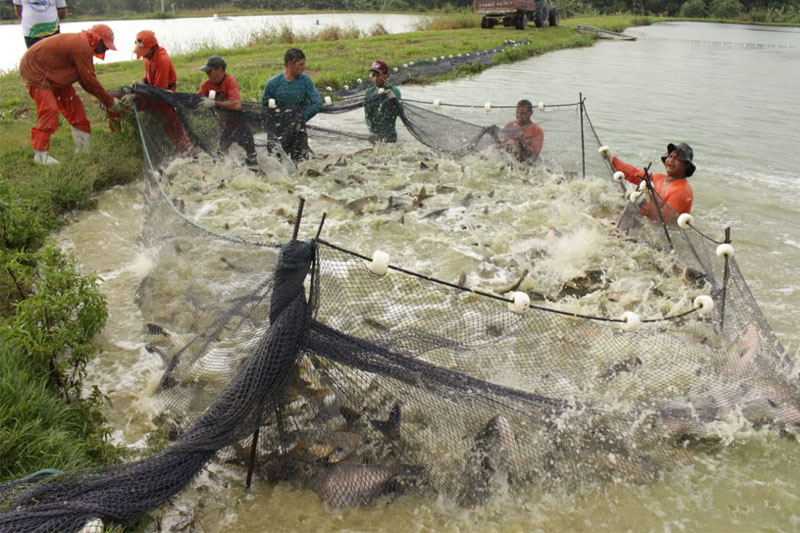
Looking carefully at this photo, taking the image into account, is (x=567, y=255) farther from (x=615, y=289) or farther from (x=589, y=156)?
(x=589, y=156)

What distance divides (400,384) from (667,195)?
387cm

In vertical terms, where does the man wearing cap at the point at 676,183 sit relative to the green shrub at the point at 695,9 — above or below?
below

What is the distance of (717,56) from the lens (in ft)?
77.3

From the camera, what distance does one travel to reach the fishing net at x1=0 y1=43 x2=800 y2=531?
2.46 meters

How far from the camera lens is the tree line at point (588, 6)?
51469 mm

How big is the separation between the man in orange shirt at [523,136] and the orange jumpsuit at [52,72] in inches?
197

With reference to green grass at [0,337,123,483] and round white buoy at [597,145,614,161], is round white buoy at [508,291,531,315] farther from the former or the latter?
round white buoy at [597,145,614,161]

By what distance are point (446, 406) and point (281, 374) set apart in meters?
0.81

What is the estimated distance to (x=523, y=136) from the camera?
24.2 feet

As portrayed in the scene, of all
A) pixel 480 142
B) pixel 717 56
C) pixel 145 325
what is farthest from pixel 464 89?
pixel 717 56

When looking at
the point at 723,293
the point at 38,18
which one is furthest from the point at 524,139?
the point at 38,18

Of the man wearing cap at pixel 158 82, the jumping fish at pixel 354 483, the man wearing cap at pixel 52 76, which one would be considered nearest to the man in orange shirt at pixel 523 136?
the man wearing cap at pixel 158 82

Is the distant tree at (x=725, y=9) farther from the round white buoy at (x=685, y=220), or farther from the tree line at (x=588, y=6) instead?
the round white buoy at (x=685, y=220)

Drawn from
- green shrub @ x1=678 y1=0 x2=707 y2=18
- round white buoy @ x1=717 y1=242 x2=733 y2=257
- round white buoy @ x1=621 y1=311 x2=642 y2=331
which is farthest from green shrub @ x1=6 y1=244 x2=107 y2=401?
green shrub @ x1=678 y1=0 x2=707 y2=18
